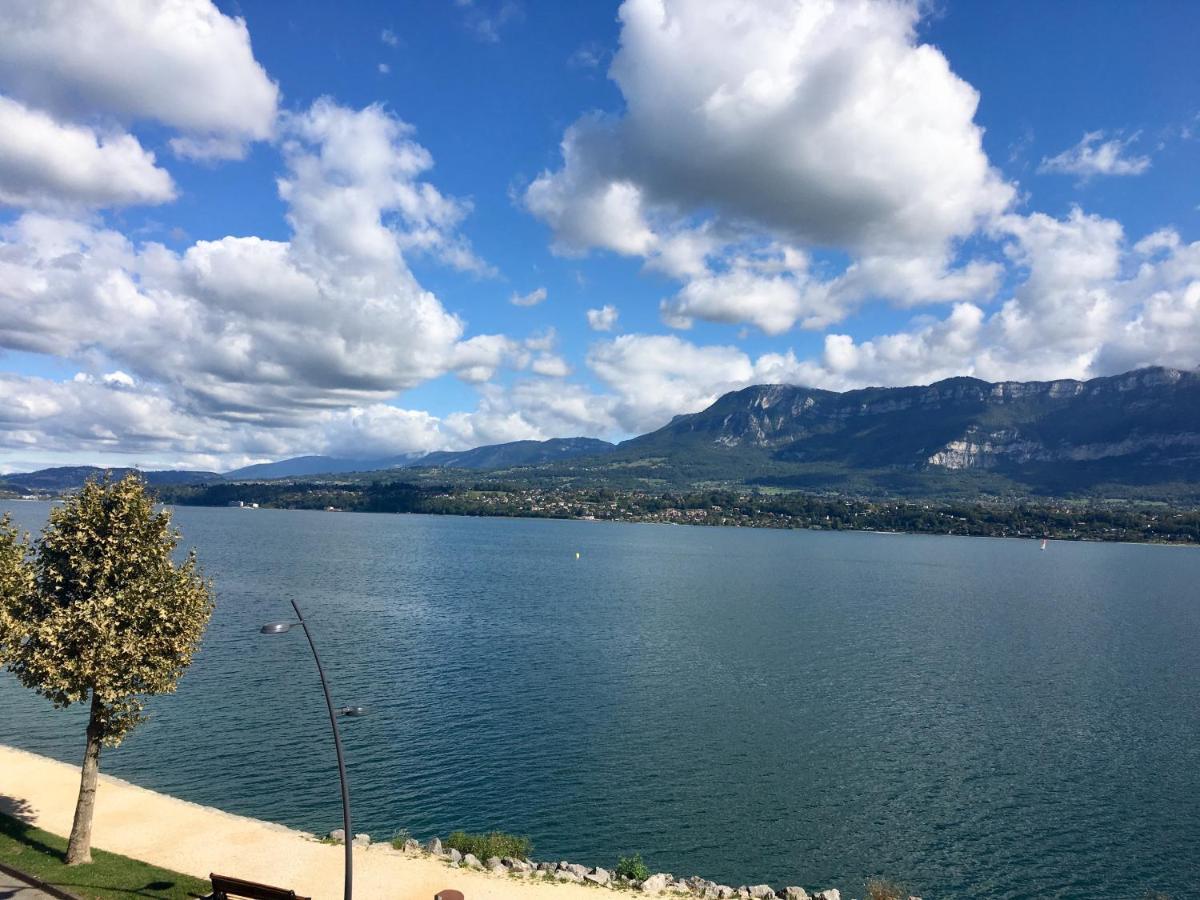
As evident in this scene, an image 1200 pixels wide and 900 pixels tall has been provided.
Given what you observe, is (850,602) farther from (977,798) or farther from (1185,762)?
(977,798)

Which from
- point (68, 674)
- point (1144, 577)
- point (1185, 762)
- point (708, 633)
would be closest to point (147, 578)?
point (68, 674)

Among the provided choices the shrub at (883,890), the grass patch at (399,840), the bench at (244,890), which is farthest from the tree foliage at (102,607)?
the shrub at (883,890)

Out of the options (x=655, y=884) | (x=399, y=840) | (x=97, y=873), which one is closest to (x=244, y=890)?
(x=97, y=873)

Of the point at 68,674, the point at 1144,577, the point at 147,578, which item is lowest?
the point at 1144,577

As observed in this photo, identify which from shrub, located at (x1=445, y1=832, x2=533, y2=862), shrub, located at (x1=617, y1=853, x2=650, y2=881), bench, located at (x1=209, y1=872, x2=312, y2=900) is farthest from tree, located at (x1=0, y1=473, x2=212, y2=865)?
shrub, located at (x1=617, y1=853, x2=650, y2=881)

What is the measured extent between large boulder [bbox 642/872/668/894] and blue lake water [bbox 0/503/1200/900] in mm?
3840

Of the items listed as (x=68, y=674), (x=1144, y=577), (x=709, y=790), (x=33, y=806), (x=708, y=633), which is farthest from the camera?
(x=1144, y=577)

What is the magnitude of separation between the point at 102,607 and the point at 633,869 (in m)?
22.5

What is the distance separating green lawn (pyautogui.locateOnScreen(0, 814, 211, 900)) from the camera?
2312cm

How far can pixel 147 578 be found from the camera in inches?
1067

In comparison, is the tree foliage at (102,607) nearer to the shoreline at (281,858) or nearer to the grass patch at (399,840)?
Result: the shoreline at (281,858)

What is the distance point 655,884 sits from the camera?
92.1ft

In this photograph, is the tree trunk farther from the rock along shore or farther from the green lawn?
the rock along shore

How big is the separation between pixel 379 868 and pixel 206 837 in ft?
25.5
